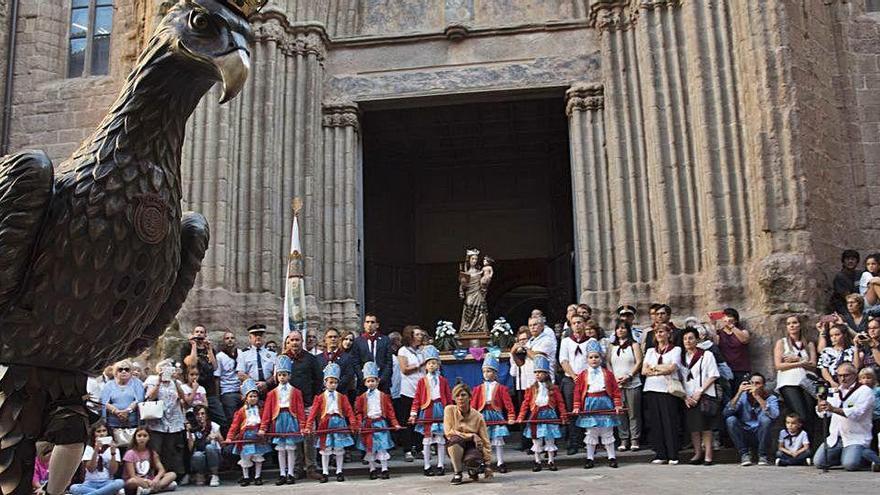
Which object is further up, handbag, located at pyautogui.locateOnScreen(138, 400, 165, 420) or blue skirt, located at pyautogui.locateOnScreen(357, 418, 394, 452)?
handbag, located at pyautogui.locateOnScreen(138, 400, 165, 420)

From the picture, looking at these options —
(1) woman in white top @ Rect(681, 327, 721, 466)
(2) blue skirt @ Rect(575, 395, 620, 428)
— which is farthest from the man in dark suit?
(1) woman in white top @ Rect(681, 327, 721, 466)

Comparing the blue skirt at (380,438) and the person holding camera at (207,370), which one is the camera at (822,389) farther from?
the person holding camera at (207,370)

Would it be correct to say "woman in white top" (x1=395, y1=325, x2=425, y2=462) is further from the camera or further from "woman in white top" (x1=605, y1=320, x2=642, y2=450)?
the camera

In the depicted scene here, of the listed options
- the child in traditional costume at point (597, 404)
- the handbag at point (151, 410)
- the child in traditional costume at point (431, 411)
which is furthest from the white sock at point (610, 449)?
the handbag at point (151, 410)

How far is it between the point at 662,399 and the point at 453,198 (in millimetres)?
12928

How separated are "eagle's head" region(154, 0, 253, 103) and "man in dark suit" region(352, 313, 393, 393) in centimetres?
818

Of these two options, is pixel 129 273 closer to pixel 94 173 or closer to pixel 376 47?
pixel 94 173

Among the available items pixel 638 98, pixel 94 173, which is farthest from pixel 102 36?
pixel 94 173

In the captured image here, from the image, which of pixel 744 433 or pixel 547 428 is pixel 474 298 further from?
pixel 744 433

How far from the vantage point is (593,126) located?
1435cm

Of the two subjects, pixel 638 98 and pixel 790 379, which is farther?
pixel 638 98

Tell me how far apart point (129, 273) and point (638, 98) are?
39.4 feet

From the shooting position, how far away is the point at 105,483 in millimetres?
8617

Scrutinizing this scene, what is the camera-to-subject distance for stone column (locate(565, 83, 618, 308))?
1373 cm
